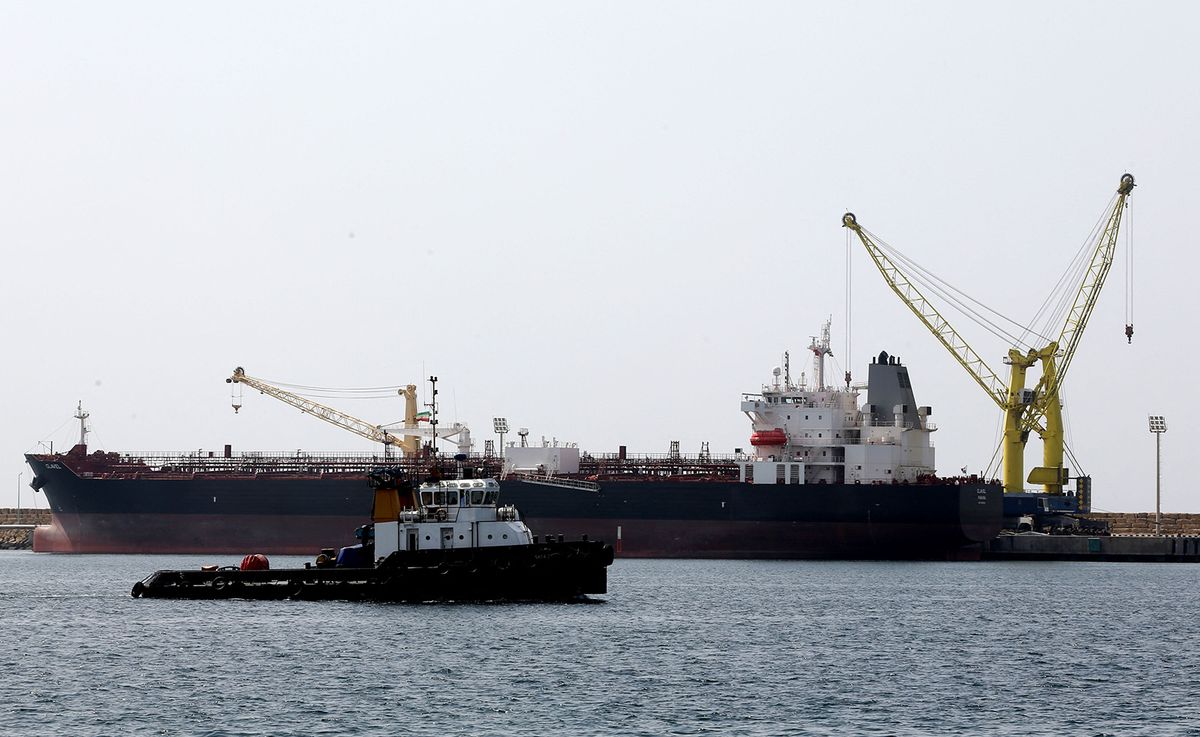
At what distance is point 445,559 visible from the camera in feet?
157

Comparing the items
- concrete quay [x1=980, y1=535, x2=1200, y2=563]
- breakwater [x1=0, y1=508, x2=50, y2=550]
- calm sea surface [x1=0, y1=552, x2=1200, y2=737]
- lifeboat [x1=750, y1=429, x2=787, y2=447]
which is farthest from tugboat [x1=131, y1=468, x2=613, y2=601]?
breakwater [x1=0, y1=508, x2=50, y2=550]

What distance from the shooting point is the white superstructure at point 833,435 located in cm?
8006

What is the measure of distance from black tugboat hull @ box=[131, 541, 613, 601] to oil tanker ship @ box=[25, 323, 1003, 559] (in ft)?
79.6

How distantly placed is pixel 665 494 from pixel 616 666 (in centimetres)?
4249

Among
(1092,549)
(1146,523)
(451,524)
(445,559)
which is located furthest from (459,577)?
(1146,523)

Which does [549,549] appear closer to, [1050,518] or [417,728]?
[417,728]

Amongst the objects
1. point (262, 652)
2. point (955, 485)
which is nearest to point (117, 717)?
point (262, 652)

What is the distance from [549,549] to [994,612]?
13776mm

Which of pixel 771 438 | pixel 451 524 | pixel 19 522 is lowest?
pixel 19 522

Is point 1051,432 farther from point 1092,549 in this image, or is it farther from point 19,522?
point 19,522

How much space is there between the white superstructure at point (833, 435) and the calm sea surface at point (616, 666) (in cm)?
2213

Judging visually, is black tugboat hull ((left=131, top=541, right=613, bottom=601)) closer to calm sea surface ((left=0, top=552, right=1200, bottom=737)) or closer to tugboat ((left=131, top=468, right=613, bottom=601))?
tugboat ((left=131, top=468, right=613, bottom=601))

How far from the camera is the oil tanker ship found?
7756cm

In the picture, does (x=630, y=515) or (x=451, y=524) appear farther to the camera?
(x=630, y=515)
